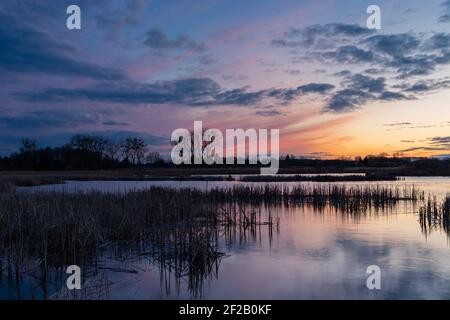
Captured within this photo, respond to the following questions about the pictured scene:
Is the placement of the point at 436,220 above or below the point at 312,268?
above

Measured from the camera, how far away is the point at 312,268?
298 inches

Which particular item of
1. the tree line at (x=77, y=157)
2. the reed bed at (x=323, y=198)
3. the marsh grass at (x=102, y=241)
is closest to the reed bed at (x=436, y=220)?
the reed bed at (x=323, y=198)

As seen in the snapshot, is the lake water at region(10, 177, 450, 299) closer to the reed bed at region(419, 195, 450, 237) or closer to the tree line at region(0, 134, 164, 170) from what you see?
the reed bed at region(419, 195, 450, 237)

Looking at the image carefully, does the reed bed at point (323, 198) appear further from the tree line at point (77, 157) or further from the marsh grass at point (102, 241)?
the tree line at point (77, 157)

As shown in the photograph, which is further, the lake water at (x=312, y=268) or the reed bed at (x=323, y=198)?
the reed bed at (x=323, y=198)

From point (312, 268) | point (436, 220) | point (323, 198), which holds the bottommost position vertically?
point (312, 268)

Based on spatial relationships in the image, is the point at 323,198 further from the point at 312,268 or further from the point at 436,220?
the point at 312,268

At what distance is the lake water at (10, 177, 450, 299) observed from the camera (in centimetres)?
611

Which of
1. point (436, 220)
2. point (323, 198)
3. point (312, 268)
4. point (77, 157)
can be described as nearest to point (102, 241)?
point (312, 268)

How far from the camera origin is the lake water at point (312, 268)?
20.0ft

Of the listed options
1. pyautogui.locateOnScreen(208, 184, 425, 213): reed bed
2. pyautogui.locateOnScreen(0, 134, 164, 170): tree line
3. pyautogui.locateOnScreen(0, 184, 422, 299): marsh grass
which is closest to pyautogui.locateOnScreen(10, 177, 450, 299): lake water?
pyautogui.locateOnScreen(0, 184, 422, 299): marsh grass

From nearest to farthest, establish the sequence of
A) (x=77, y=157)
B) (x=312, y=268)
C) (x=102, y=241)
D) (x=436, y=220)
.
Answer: (x=312, y=268)
(x=102, y=241)
(x=436, y=220)
(x=77, y=157)
